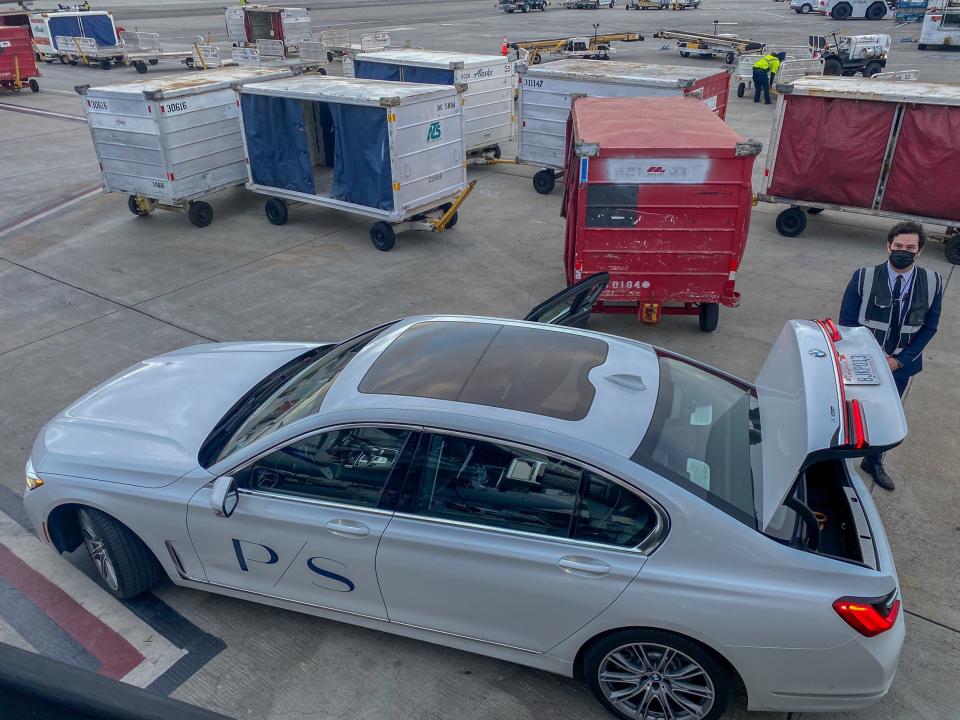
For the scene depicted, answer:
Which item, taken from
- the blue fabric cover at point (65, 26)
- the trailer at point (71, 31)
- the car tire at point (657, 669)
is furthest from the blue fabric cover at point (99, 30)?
the car tire at point (657, 669)

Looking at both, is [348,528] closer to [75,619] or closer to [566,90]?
[75,619]

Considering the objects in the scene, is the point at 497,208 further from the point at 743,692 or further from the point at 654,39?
the point at 654,39

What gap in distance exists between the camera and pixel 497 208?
1228 cm

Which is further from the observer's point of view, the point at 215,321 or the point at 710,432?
the point at 215,321

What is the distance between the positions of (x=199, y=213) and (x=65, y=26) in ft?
74.2

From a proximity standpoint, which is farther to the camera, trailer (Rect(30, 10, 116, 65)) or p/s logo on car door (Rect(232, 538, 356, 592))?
trailer (Rect(30, 10, 116, 65))

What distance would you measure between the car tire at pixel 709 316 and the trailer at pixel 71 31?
27.8 meters

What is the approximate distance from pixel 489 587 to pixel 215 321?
228 inches

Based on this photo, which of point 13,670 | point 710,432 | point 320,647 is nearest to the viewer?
point 13,670

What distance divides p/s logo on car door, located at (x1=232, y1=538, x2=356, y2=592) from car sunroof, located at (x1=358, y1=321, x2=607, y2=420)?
2.96ft

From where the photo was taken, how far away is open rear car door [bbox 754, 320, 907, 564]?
120 inches

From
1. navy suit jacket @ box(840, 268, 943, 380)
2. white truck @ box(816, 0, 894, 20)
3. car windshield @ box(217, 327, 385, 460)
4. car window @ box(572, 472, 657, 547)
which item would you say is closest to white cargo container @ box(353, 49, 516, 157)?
navy suit jacket @ box(840, 268, 943, 380)

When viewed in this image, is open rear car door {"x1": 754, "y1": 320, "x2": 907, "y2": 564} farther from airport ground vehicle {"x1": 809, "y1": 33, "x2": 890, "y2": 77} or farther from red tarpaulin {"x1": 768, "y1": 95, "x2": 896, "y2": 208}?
airport ground vehicle {"x1": 809, "y1": 33, "x2": 890, "y2": 77}

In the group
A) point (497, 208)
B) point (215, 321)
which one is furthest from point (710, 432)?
point (497, 208)
